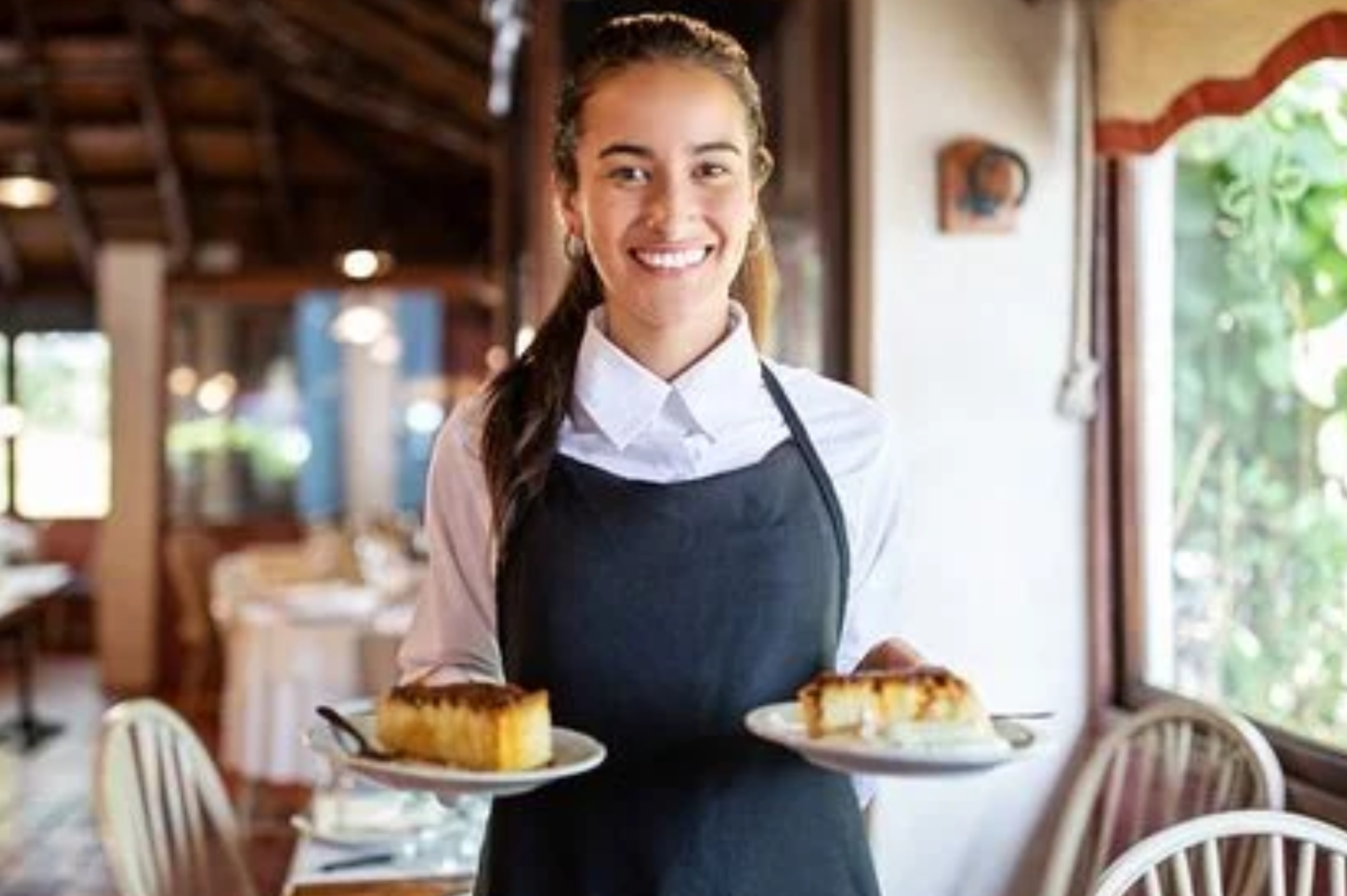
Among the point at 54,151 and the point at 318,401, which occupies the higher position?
the point at 54,151

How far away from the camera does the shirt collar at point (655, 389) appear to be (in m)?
1.25

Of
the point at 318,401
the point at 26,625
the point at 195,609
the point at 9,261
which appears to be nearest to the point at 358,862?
the point at 26,625

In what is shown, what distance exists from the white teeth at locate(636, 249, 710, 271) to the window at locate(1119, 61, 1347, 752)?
118 cm

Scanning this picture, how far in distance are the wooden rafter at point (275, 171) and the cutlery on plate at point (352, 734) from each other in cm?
901

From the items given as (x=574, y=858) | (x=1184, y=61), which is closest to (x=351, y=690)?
(x=1184, y=61)

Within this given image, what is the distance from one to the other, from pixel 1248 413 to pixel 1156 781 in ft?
1.83

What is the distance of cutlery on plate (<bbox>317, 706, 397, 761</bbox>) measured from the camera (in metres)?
1.14

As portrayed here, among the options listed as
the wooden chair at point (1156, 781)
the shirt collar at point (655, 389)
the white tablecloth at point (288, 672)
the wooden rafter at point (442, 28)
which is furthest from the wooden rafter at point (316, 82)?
the shirt collar at point (655, 389)

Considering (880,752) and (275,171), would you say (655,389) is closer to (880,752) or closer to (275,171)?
(880,752)

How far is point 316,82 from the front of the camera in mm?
9438

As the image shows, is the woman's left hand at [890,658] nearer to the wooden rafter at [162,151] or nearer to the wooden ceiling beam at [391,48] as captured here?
the wooden ceiling beam at [391,48]

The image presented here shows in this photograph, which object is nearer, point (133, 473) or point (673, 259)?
point (673, 259)

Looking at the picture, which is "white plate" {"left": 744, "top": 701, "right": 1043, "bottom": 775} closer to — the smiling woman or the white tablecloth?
the smiling woman

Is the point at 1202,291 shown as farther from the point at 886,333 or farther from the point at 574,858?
the point at 574,858
